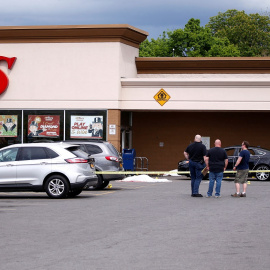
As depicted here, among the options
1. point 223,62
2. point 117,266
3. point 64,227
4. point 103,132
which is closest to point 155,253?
A: point 117,266

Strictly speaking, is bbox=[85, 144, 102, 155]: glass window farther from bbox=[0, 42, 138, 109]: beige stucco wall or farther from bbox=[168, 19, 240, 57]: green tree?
bbox=[168, 19, 240, 57]: green tree

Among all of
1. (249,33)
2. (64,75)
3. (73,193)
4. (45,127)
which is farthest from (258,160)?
(249,33)

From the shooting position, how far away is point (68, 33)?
34.5 m

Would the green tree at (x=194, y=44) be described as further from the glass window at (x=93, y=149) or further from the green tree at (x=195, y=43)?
the glass window at (x=93, y=149)

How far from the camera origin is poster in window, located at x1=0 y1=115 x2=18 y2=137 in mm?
35375

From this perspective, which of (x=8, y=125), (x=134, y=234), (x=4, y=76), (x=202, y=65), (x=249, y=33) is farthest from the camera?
(x=249, y=33)

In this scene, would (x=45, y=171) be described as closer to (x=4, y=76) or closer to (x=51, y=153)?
(x=51, y=153)

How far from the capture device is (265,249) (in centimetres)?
1003

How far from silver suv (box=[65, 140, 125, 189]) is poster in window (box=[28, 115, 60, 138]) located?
10.4m

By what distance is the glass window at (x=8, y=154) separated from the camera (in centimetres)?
2011

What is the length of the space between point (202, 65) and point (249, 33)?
43910 mm

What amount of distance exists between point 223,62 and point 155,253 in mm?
28861

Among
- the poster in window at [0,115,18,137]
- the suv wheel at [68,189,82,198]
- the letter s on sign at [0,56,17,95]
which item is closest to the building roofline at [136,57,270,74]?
the letter s on sign at [0,56,17,95]

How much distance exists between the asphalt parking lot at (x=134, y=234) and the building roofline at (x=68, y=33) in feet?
53.8
